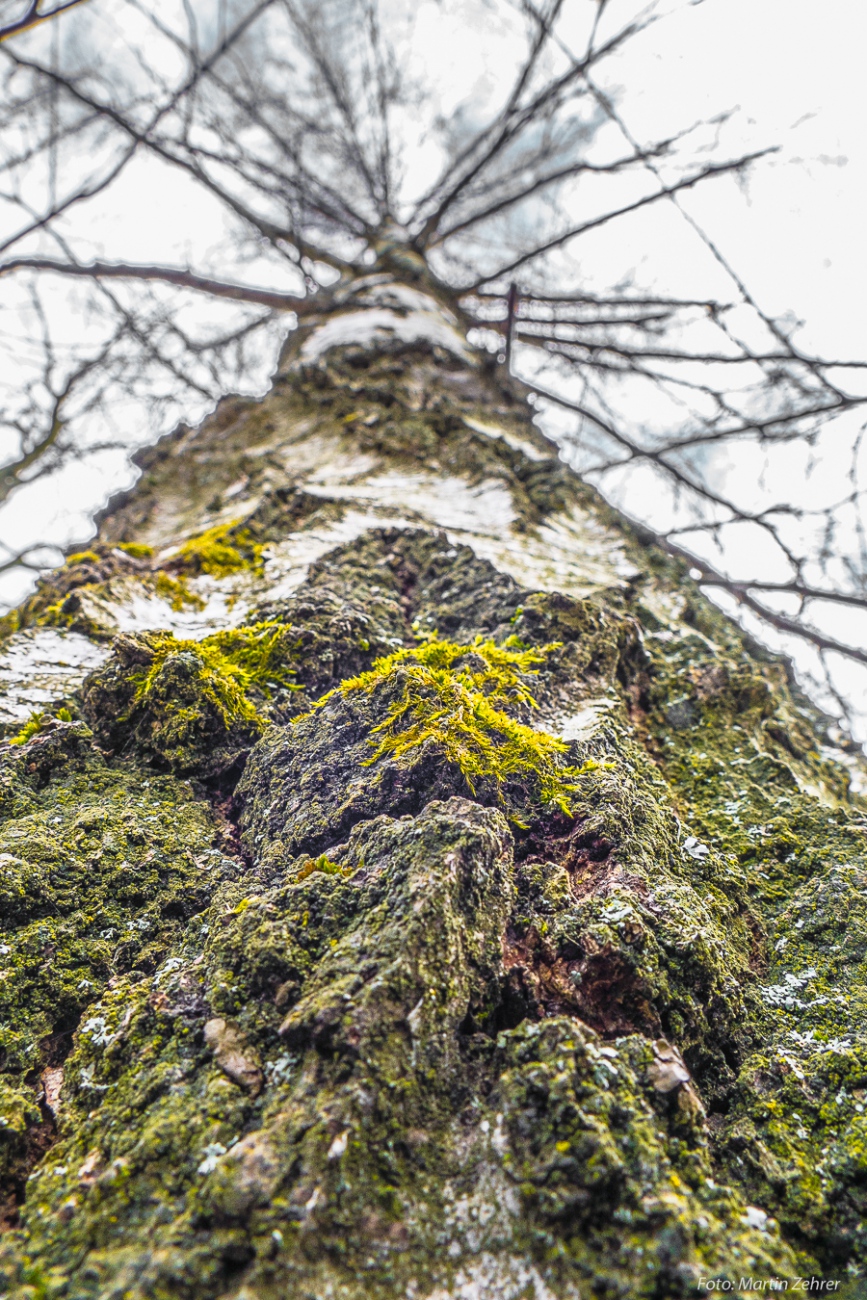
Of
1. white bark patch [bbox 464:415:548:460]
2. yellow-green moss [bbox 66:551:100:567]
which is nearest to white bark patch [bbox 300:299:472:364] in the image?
white bark patch [bbox 464:415:548:460]

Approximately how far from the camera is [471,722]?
1.00 metres

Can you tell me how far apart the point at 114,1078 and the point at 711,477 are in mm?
5145

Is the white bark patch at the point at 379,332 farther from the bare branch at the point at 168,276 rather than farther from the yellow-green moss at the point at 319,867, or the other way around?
the yellow-green moss at the point at 319,867

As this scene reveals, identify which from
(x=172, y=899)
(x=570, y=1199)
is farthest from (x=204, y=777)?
(x=570, y=1199)

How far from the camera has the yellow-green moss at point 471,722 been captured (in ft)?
3.14

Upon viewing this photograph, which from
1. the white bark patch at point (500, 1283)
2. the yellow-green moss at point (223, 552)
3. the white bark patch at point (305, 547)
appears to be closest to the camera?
the white bark patch at point (500, 1283)

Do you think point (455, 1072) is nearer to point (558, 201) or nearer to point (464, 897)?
point (464, 897)

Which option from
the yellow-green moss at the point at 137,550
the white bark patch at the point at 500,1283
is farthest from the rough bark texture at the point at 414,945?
the yellow-green moss at the point at 137,550

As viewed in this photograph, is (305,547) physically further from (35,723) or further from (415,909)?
(415,909)

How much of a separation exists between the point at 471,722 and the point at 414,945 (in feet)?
1.21

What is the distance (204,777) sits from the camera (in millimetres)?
1104

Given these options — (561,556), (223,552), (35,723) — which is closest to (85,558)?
(223,552)

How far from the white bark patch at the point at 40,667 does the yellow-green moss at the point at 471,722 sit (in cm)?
48

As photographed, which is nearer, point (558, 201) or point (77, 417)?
point (77, 417)
